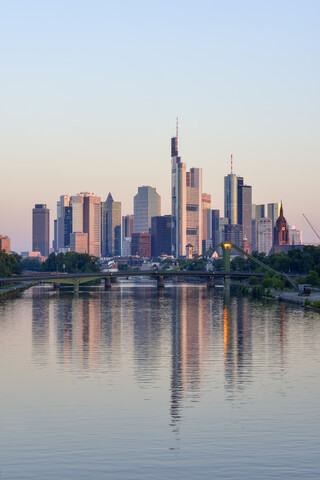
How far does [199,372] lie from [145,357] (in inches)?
414

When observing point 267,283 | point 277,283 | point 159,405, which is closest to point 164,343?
point 159,405

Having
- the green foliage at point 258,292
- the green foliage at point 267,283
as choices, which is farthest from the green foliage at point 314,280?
the green foliage at point 267,283

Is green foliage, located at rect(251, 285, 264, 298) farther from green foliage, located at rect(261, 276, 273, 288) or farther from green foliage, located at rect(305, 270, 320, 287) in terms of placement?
green foliage, located at rect(305, 270, 320, 287)

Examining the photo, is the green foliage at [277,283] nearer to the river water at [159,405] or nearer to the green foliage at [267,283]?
the green foliage at [267,283]

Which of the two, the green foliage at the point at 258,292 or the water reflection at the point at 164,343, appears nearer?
the water reflection at the point at 164,343

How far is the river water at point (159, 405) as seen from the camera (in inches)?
1174

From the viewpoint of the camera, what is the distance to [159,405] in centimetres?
4200

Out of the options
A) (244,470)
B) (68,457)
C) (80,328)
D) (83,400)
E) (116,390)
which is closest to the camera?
(244,470)

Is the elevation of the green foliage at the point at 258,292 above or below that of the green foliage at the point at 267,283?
below

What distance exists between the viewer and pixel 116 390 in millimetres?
46969

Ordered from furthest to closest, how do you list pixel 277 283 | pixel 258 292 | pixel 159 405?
pixel 277 283, pixel 258 292, pixel 159 405

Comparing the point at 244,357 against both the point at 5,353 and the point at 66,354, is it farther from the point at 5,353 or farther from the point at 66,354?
the point at 5,353

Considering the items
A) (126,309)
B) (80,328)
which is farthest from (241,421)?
(126,309)

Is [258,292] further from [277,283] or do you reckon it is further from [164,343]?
[164,343]
